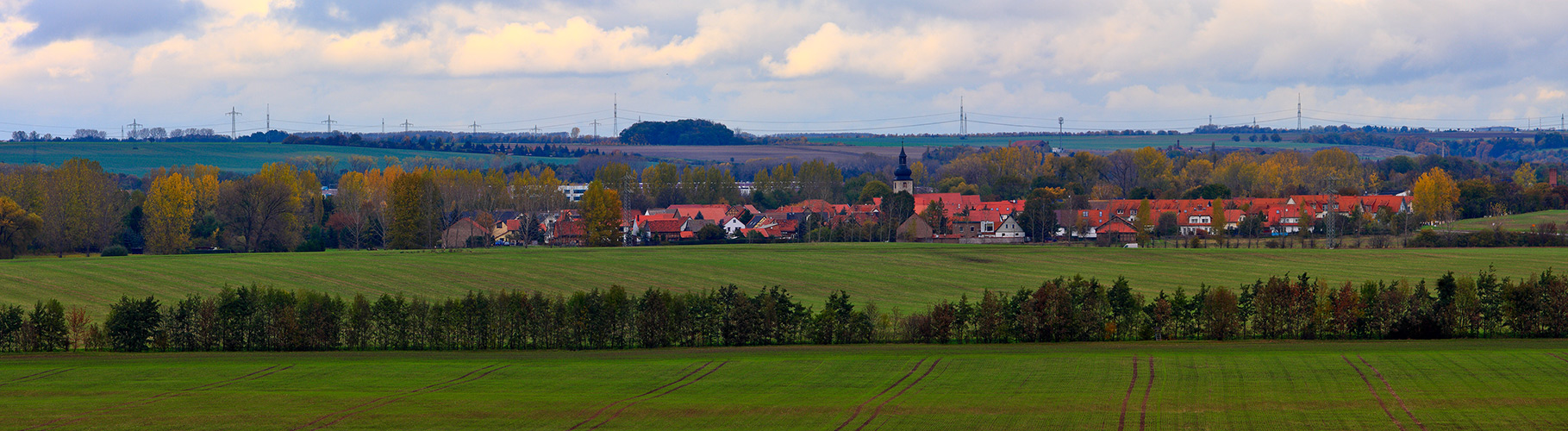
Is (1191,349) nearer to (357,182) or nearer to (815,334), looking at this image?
(815,334)

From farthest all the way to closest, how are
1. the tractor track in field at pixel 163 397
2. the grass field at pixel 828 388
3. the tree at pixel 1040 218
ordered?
1. the tree at pixel 1040 218
2. the tractor track in field at pixel 163 397
3. the grass field at pixel 828 388

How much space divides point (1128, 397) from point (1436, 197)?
106 metres

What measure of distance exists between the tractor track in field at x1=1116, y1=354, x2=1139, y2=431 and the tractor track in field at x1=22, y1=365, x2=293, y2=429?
1175 inches

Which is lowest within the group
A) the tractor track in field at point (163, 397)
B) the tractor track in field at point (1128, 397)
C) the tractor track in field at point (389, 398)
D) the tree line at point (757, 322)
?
the tractor track in field at point (163, 397)

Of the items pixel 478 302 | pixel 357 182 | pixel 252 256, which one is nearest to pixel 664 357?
pixel 478 302

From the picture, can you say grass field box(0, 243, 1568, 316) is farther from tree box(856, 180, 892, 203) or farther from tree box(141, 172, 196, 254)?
tree box(856, 180, 892, 203)

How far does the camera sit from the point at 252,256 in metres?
92.0

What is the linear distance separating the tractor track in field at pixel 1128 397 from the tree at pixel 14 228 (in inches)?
3236


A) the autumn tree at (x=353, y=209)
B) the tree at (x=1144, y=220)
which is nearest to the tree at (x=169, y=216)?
the autumn tree at (x=353, y=209)

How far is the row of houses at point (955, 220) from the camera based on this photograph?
4660 inches

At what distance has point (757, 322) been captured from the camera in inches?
2117

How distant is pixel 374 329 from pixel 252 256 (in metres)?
43.2

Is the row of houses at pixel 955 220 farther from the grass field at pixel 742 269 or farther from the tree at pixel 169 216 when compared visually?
the tree at pixel 169 216

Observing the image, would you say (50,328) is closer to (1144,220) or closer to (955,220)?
(955,220)
